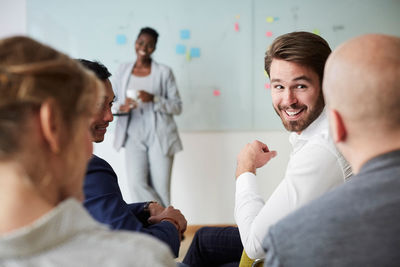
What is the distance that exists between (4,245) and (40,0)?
12.9 feet

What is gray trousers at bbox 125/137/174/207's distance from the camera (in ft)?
12.1

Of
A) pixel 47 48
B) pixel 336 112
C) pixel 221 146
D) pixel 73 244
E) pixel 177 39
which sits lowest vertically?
pixel 221 146

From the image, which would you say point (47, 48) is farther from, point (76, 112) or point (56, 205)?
point (56, 205)

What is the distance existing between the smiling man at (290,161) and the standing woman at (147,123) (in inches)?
81.2

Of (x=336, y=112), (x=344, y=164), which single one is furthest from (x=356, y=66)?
(x=344, y=164)

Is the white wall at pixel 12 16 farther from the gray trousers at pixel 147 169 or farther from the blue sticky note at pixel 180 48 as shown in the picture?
the gray trousers at pixel 147 169

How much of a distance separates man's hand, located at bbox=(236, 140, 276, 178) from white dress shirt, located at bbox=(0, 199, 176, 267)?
0.76 m

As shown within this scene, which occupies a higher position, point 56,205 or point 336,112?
point 336,112

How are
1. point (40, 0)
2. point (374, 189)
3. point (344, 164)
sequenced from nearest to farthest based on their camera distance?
point (374, 189) < point (344, 164) < point (40, 0)

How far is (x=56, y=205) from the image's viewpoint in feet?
2.22

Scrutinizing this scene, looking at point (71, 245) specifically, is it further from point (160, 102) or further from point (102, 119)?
point (160, 102)

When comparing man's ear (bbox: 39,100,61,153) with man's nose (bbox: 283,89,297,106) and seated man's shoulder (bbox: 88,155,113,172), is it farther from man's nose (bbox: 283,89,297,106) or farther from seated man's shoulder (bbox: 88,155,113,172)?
man's nose (bbox: 283,89,297,106)

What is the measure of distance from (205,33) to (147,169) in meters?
1.43

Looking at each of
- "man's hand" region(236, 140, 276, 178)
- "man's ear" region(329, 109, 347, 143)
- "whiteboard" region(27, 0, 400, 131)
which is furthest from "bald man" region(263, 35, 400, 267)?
"whiteboard" region(27, 0, 400, 131)
